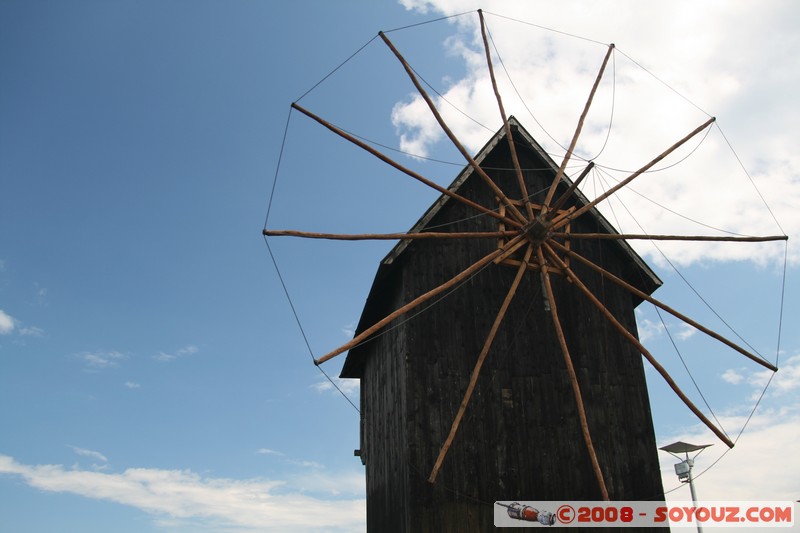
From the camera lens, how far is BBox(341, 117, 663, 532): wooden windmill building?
13875 mm

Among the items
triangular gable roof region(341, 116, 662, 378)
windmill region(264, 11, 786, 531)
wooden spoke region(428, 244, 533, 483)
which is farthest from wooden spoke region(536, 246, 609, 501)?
triangular gable roof region(341, 116, 662, 378)

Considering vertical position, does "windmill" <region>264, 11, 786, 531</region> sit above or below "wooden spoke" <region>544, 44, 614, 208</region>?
below

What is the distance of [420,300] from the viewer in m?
13.0

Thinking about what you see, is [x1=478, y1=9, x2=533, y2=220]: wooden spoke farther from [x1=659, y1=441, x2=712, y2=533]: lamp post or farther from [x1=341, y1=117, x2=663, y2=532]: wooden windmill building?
[x1=659, y1=441, x2=712, y2=533]: lamp post

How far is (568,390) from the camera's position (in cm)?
1513

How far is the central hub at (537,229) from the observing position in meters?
14.6

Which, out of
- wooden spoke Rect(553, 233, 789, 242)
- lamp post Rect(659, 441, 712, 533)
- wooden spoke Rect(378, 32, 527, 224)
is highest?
wooden spoke Rect(378, 32, 527, 224)

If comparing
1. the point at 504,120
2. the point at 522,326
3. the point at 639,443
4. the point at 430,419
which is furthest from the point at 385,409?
the point at 504,120

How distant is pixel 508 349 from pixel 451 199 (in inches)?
144

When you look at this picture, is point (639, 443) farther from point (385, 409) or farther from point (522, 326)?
point (385, 409)

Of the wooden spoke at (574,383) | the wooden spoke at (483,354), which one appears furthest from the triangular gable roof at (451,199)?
the wooden spoke at (574,383)

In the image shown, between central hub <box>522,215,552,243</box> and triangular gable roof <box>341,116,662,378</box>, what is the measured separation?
202 cm

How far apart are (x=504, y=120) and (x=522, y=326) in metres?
4.72

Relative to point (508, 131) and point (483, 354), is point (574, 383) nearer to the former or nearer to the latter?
point (483, 354)
